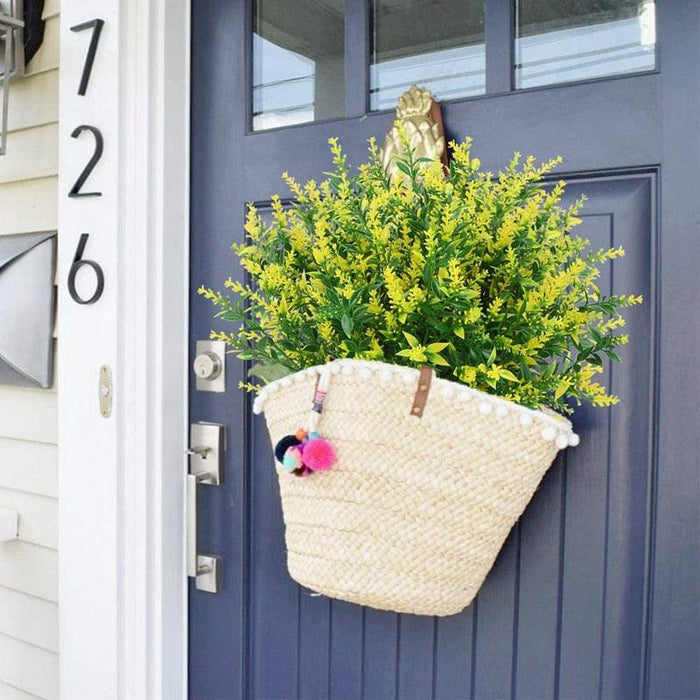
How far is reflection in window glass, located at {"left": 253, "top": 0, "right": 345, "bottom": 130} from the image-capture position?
126 centimetres

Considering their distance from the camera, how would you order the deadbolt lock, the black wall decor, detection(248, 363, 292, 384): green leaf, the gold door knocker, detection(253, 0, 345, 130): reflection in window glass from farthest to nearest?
1. the black wall decor
2. the deadbolt lock
3. detection(253, 0, 345, 130): reflection in window glass
4. the gold door knocker
5. detection(248, 363, 292, 384): green leaf

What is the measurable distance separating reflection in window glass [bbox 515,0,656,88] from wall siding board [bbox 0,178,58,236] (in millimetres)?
984

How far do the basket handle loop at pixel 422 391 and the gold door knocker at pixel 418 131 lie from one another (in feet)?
1.34

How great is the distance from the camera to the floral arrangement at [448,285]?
2.70 feet

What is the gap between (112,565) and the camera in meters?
1.36

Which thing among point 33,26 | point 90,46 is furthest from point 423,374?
point 33,26

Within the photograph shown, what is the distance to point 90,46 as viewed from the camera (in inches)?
53.0

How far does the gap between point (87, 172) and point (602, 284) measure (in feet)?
3.14

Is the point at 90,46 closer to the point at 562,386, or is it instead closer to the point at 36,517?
the point at 36,517

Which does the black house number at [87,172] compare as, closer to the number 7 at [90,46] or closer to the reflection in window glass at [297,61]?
the number 7 at [90,46]

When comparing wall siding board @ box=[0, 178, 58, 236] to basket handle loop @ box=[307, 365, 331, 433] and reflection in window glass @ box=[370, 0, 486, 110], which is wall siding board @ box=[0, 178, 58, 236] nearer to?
reflection in window glass @ box=[370, 0, 486, 110]

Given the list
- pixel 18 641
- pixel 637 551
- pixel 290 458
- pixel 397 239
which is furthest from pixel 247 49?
pixel 18 641

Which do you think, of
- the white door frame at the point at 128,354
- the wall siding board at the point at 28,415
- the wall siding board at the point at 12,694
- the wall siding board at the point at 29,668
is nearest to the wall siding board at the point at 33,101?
the white door frame at the point at 128,354

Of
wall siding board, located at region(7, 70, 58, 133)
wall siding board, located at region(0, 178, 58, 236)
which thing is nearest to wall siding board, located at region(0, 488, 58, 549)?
wall siding board, located at region(0, 178, 58, 236)
